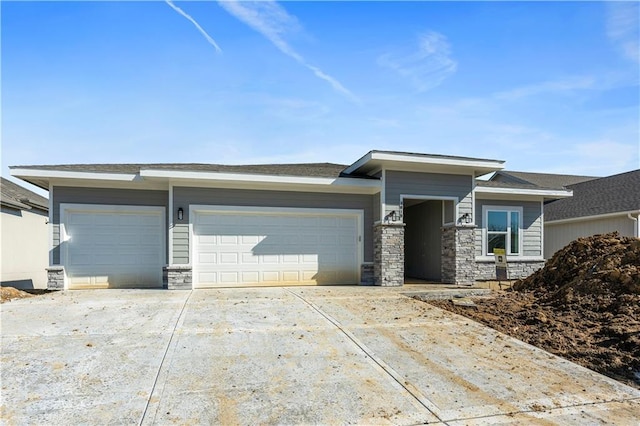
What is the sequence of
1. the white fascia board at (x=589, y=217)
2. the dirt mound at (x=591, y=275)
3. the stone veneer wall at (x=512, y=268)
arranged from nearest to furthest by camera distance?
1. the dirt mound at (x=591, y=275)
2. the stone veneer wall at (x=512, y=268)
3. the white fascia board at (x=589, y=217)

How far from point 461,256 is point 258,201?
6.14 metres

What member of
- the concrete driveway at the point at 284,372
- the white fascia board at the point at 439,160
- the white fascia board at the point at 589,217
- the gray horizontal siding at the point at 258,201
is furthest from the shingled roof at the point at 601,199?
the concrete driveway at the point at 284,372

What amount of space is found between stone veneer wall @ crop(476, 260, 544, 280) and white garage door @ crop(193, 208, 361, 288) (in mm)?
4792

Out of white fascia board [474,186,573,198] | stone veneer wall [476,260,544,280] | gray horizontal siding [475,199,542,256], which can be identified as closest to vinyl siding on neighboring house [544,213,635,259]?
white fascia board [474,186,573,198]

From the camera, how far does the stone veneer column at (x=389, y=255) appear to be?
1084cm

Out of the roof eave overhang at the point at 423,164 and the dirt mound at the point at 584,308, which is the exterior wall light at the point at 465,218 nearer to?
the roof eave overhang at the point at 423,164

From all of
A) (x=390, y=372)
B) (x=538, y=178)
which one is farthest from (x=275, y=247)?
(x=538, y=178)

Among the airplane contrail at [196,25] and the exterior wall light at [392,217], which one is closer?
the airplane contrail at [196,25]

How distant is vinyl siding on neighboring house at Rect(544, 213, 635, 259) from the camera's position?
13.8 m

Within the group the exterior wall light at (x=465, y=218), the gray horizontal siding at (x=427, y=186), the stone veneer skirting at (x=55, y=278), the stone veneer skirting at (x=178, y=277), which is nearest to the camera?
the stone veneer skirting at (x=178, y=277)

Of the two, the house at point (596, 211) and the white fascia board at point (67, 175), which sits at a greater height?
the white fascia board at point (67, 175)

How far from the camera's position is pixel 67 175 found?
9922 millimetres

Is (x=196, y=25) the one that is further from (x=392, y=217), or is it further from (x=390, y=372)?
(x=390, y=372)

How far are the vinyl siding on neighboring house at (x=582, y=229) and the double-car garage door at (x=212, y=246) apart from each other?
10.4 metres
